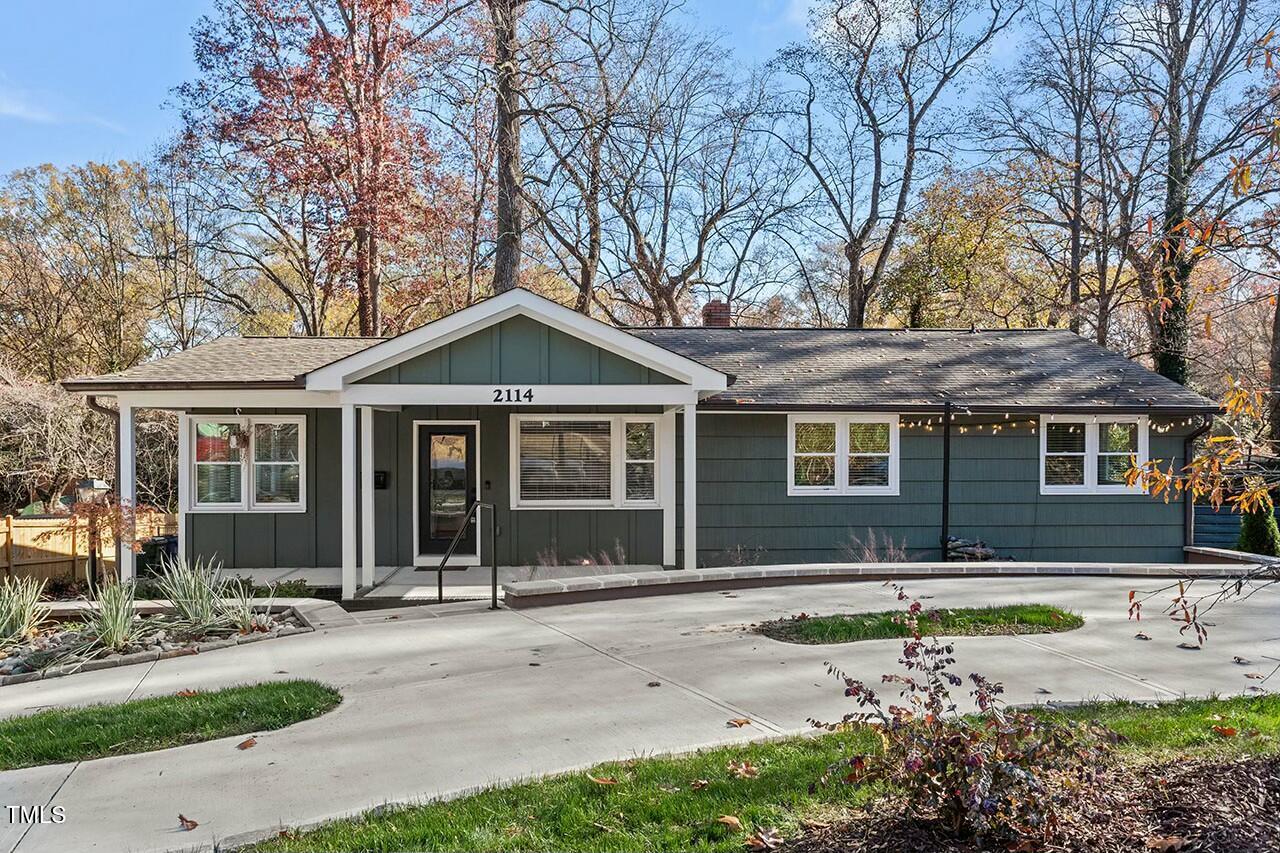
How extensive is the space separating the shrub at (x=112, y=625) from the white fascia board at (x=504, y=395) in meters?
3.26

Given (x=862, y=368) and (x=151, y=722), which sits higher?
(x=862, y=368)

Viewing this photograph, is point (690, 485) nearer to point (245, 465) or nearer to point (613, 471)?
point (613, 471)

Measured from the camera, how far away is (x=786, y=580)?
9.84 meters

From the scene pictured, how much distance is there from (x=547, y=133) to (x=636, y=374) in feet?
45.9

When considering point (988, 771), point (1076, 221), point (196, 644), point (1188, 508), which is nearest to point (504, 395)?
point (196, 644)

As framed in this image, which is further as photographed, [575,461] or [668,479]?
[575,461]

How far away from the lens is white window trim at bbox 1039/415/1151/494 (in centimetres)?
1225

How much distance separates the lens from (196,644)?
7230mm

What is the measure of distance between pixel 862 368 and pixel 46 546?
1251 centimetres

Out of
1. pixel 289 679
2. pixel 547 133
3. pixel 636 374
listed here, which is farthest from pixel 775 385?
pixel 547 133

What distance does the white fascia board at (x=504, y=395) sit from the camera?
983 cm

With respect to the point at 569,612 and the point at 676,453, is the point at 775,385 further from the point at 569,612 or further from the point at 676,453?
the point at 569,612

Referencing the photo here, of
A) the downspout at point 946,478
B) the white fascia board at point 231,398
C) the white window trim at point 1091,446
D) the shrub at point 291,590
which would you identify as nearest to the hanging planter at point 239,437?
the white fascia board at point 231,398

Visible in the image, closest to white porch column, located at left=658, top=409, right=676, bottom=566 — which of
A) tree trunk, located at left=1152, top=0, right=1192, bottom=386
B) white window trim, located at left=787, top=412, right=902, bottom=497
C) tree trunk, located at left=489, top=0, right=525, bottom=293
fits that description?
white window trim, located at left=787, top=412, right=902, bottom=497
